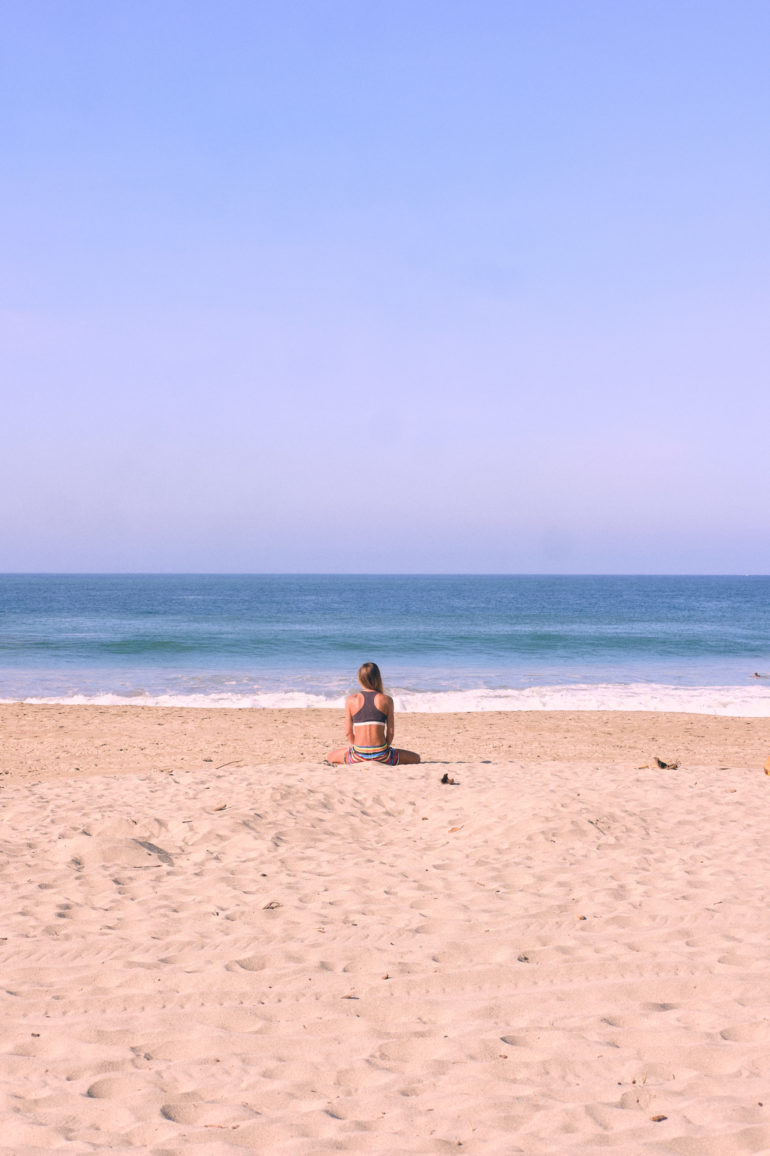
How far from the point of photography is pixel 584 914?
514cm

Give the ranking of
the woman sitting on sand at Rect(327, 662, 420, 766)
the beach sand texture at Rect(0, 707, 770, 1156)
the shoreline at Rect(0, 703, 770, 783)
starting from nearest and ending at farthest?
the beach sand texture at Rect(0, 707, 770, 1156)
the woman sitting on sand at Rect(327, 662, 420, 766)
the shoreline at Rect(0, 703, 770, 783)

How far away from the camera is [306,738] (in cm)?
1474

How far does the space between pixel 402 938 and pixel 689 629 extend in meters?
45.9

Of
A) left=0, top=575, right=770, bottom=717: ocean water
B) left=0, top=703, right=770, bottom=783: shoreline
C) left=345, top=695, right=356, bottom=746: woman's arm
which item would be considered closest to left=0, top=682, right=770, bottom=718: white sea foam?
left=0, top=575, right=770, bottom=717: ocean water

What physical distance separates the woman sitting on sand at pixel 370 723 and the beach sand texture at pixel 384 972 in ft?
4.33

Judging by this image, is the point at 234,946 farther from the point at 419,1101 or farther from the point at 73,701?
the point at 73,701

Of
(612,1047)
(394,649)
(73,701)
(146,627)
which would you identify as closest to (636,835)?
(612,1047)

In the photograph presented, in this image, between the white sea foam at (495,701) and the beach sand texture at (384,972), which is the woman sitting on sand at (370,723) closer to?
the beach sand texture at (384,972)

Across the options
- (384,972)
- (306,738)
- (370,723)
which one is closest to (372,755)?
(370,723)

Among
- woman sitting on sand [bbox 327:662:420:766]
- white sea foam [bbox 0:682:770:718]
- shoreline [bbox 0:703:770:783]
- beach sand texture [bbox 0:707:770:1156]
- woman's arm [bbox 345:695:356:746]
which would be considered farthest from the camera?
white sea foam [bbox 0:682:770:718]

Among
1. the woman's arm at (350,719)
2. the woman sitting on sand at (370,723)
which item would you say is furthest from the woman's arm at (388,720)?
the woman's arm at (350,719)

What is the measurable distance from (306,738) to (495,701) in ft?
21.8

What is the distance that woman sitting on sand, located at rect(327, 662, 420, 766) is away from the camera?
9.69 metres

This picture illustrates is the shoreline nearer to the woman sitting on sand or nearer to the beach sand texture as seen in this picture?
the woman sitting on sand
